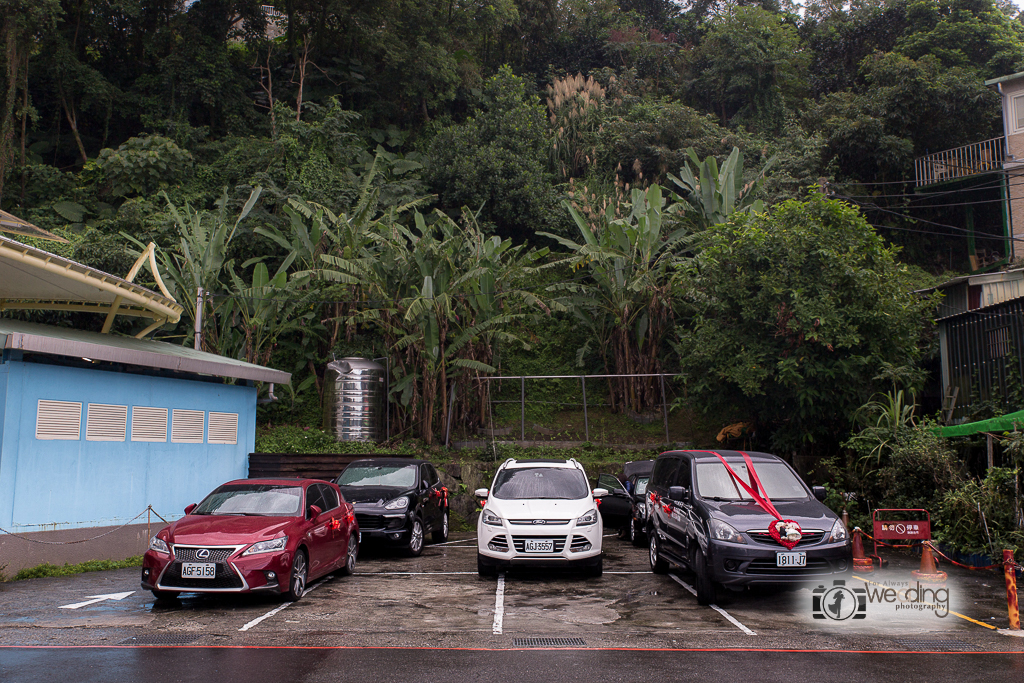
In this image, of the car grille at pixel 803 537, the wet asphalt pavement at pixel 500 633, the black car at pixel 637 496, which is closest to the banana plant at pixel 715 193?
the black car at pixel 637 496

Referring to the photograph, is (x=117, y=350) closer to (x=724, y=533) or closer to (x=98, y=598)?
(x=98, y=598)

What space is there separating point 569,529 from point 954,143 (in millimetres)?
27429

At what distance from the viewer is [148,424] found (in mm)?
13844

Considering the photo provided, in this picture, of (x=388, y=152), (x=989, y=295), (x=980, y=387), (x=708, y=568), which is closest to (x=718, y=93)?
(x=388, y=152)

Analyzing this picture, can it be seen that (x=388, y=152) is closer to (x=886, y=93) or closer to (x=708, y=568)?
(x=886, y=93)

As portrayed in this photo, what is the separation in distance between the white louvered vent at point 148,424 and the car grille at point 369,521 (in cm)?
431

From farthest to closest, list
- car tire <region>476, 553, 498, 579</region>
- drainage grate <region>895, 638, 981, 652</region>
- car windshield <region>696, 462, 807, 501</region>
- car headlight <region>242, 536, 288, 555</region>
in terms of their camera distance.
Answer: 1. car tire <region>476, 553, 498, 579</region>
2. car windshield <region>696, 462, 807, 501</region>
3. car headlight <region>242, 536, 288, 555</region>
4. drainage grate <region>895, 638, 981, 652</region>

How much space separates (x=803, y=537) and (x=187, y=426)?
11441 mm

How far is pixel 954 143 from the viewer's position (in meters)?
29.7

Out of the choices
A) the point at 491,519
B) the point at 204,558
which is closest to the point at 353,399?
the point at 491,519

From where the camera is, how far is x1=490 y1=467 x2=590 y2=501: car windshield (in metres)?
11.2

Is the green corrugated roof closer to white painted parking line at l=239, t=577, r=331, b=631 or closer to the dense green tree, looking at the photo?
white painted parking line at l=239, t=577, r=331, b=631

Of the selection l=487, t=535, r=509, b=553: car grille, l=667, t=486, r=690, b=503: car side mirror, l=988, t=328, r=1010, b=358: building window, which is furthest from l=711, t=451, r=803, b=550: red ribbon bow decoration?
l=988, t=328, r=1010, b=358: building window

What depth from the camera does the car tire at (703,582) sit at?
8.76 metres
